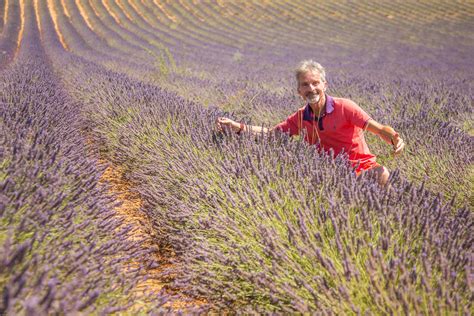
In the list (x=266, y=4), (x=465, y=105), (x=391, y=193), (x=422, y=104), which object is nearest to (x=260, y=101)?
(x=422, y=104)

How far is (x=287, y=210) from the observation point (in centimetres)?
148

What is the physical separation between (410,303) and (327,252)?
330 mm

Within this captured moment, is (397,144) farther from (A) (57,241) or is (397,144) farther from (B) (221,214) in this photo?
(A) (57,241)

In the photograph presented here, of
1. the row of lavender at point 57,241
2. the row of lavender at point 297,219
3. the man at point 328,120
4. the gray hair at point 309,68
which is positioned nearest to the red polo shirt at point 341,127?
the man at point 328,120

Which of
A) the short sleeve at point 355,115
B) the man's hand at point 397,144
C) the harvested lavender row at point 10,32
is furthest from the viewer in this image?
the harvested lavender row at point 10,32

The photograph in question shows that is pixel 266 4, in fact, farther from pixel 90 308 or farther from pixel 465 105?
pixel 90 308

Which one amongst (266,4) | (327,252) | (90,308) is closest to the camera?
(90,308)

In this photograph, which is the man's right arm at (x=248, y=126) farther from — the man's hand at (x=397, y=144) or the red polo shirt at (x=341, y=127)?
the man's hand at (x=397, y=144)

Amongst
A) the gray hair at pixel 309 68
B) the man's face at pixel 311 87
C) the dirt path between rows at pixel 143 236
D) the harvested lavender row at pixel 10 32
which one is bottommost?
the harvested lavender row at pixel 10 32

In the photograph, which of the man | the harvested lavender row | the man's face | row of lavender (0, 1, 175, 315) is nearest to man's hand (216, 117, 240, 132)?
the man

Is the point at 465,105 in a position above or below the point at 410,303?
below

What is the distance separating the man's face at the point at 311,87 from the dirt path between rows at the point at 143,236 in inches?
48.4

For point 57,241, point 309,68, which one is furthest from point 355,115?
point 57,241

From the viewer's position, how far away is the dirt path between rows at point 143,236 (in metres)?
1.35
